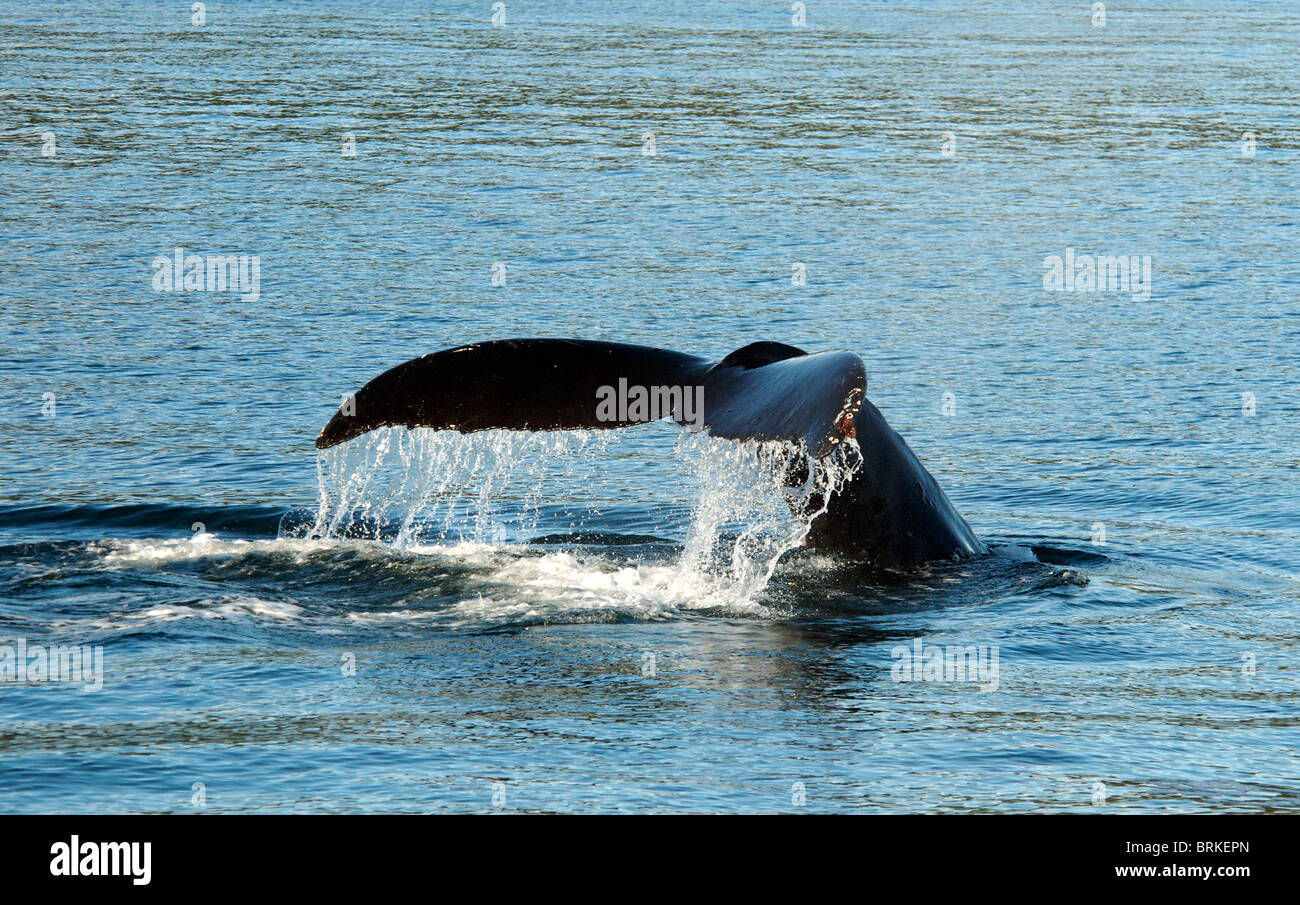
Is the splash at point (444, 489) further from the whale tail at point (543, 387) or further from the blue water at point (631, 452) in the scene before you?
the whale tail at point (543, 387)

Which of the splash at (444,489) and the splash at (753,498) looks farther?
the splash at (444,489)

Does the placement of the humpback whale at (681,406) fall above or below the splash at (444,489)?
above

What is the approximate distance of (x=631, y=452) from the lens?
11.4m

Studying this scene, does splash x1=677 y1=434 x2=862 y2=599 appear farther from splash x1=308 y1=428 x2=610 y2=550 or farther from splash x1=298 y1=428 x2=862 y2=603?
splash x1=308 y1=428 x2=610 y2=550

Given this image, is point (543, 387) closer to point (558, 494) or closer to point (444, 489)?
point (444, 489)

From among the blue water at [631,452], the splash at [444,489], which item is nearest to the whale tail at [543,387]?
the blue water at [631,452]

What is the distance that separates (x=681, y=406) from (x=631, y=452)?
13.2 ft

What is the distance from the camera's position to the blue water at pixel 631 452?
6184 millimetres

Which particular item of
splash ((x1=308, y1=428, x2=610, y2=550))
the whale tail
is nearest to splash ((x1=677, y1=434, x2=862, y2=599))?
the whale tail

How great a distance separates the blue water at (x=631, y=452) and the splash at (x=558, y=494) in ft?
0.17

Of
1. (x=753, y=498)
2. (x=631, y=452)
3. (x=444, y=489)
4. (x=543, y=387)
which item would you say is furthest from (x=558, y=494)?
(x=543, y=387)

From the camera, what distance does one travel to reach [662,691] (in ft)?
22.2

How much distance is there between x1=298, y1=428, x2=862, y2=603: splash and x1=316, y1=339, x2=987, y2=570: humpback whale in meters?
0.09

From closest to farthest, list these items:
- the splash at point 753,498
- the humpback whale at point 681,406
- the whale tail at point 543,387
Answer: the humpback whale at point 681,406 < the whale tail at point 543,387 < the splash at point 753,498
